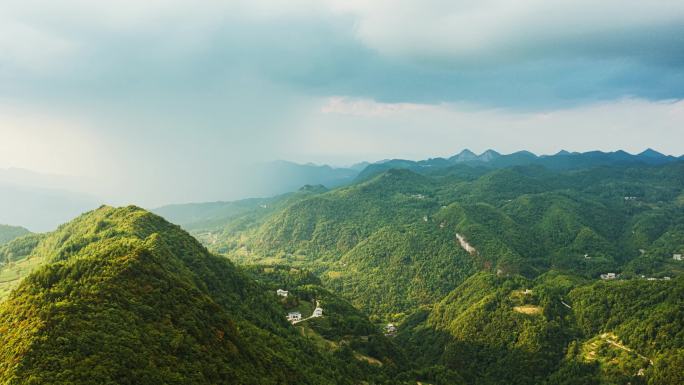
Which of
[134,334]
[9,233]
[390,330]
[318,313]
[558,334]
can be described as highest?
[134,334]

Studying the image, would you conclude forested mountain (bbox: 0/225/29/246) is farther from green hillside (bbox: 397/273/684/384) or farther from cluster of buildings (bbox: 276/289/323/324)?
green hillside (bbox: 397/273/684/384)

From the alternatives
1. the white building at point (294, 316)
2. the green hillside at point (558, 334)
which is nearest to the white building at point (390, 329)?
the green hillside at point (558, 334)

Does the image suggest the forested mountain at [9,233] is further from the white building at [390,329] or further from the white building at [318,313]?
the white building at [390,329]

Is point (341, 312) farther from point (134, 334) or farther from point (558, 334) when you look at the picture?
point (134, 334)

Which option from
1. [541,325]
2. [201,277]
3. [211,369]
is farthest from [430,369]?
[211,369]

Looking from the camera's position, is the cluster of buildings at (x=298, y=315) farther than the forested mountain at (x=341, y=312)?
Yes

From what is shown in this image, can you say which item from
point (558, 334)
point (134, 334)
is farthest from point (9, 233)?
point (558, 334)

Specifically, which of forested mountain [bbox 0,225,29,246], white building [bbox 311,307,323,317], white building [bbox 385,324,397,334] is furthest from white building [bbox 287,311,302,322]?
forested mountain [bbox 0,225,29,246]

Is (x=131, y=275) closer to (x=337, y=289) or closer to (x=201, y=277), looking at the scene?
(x=201, y=277)
